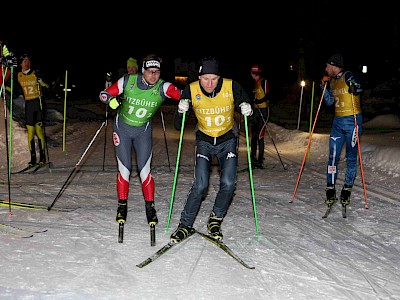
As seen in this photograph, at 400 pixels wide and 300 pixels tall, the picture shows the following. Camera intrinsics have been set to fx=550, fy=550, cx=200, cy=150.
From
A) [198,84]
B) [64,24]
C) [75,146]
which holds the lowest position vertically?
[75,146]

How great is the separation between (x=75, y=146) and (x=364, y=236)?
36.8 feet

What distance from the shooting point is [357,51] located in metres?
45.2

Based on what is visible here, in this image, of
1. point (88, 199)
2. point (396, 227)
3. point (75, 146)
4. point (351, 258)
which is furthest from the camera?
point (75, 146)

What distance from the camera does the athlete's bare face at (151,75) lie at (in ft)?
21.2

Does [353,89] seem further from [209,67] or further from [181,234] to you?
[181,234]

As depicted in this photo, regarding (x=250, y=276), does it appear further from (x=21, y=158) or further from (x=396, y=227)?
(x=21, y=158)

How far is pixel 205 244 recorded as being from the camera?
634cm

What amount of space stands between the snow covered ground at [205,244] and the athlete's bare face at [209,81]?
1.42m

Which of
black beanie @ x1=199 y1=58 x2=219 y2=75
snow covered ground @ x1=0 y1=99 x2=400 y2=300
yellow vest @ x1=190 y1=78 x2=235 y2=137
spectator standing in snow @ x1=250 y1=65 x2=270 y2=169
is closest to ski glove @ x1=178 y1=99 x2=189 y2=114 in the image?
yellow vest @ x1=190 y1=78 x2=235 y2=137

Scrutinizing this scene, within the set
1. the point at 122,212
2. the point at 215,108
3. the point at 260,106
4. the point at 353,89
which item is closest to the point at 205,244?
the point at 122,212

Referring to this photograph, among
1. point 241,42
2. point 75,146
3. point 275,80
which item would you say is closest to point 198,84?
point 75,146

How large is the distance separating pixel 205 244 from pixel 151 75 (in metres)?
2.07

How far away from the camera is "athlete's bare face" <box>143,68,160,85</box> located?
21.2ft

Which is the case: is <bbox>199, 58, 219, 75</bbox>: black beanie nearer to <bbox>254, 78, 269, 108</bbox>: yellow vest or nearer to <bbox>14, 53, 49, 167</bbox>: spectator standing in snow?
<bbox>254, 78, 269, 108</bbox>: yellow vest
